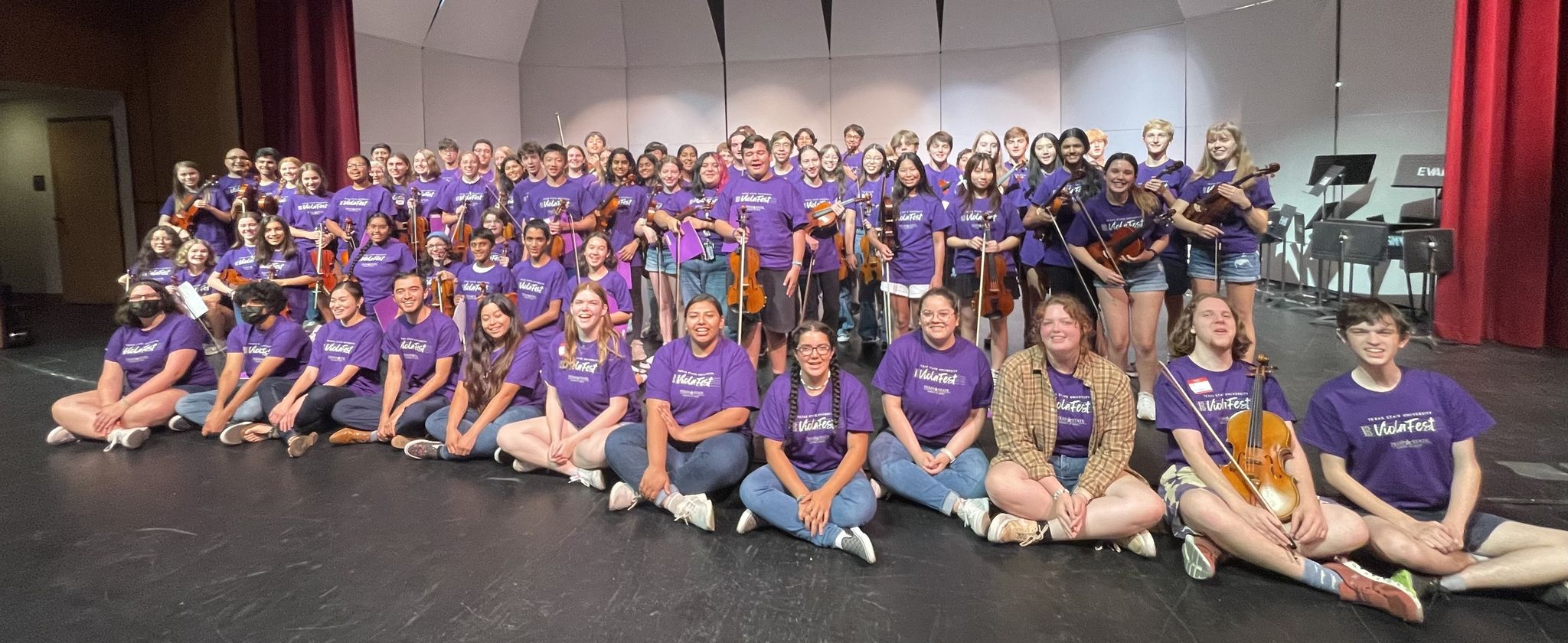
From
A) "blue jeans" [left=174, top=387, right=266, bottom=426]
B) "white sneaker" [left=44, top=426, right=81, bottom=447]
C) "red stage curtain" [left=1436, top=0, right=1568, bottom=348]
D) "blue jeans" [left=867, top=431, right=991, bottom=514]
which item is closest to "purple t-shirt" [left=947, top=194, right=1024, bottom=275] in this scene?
"blue jeans" [left=867, top=431, right=991, bottom=514]

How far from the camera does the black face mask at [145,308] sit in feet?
15.8

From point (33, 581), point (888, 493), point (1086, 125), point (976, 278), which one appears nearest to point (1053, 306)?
point (888, 493)

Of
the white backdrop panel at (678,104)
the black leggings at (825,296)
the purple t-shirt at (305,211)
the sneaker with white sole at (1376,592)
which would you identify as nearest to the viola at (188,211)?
the purple t-shirt at (305,211)

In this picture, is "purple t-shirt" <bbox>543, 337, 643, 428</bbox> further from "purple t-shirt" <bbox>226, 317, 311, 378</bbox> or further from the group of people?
"purple t-shirt" <bbox>226, 317, 311, 378</bbox>

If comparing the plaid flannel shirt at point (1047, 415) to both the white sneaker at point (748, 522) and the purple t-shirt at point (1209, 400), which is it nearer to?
the purple t-shirt at point (1209, 400)

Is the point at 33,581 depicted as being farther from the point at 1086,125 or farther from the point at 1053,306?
the point at 1086,125

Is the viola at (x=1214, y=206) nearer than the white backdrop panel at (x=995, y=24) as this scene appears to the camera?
Yes

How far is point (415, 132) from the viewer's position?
36.9 ft

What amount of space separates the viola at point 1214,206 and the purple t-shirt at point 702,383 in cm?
251

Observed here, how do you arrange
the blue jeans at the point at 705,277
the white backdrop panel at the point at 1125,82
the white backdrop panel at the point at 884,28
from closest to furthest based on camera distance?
the blue jeans at the point at 705,277
the white backdrop panel at the point at 1125,82
the white backdrop panel at the point at 884,28

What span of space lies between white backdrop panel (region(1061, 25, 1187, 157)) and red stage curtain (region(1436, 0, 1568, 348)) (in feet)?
14.1

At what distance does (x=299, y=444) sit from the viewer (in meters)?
4.39

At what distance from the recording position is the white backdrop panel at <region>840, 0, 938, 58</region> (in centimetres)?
1259

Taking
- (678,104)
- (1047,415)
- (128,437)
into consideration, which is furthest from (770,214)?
(678,104)
